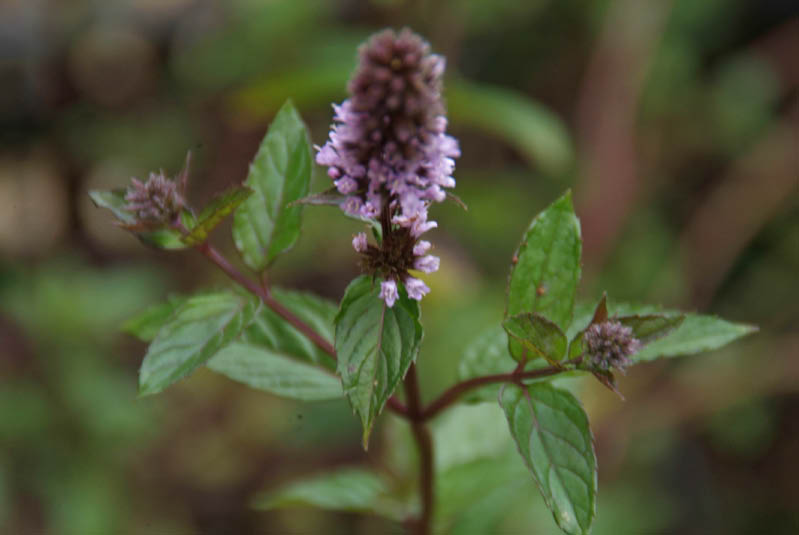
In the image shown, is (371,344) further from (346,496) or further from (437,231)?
(437,231)

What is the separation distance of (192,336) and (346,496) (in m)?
0.94

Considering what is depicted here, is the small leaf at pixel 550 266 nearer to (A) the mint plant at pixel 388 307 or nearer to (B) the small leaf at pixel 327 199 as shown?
(A) the mint plant at pixel 388 307

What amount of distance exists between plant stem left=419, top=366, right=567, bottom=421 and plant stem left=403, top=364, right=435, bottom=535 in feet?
0.10

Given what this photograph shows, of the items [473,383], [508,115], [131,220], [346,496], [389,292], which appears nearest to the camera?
[389,292]

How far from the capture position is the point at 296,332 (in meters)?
1.79

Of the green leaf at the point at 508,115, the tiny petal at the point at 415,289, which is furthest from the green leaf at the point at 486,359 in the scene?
the green leaf at the point at 508,115

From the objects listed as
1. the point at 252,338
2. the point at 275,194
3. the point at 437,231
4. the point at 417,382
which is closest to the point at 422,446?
the point at 417,382

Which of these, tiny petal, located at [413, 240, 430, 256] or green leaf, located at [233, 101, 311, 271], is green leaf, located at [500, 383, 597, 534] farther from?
green leaf, located at [233, 101, 311, 271]

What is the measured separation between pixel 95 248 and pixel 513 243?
9.34 ft

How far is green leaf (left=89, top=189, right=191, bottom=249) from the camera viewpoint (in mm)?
1456

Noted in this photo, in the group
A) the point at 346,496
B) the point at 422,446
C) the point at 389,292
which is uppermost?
the point at 389,292

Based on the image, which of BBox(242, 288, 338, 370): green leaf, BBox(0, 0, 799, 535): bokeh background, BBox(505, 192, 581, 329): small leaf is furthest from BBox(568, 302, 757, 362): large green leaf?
BBox(0, 0, 799, 535): bokeh background

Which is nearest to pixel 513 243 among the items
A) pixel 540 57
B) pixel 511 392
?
pixel 540 57

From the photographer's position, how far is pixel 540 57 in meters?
4.99
